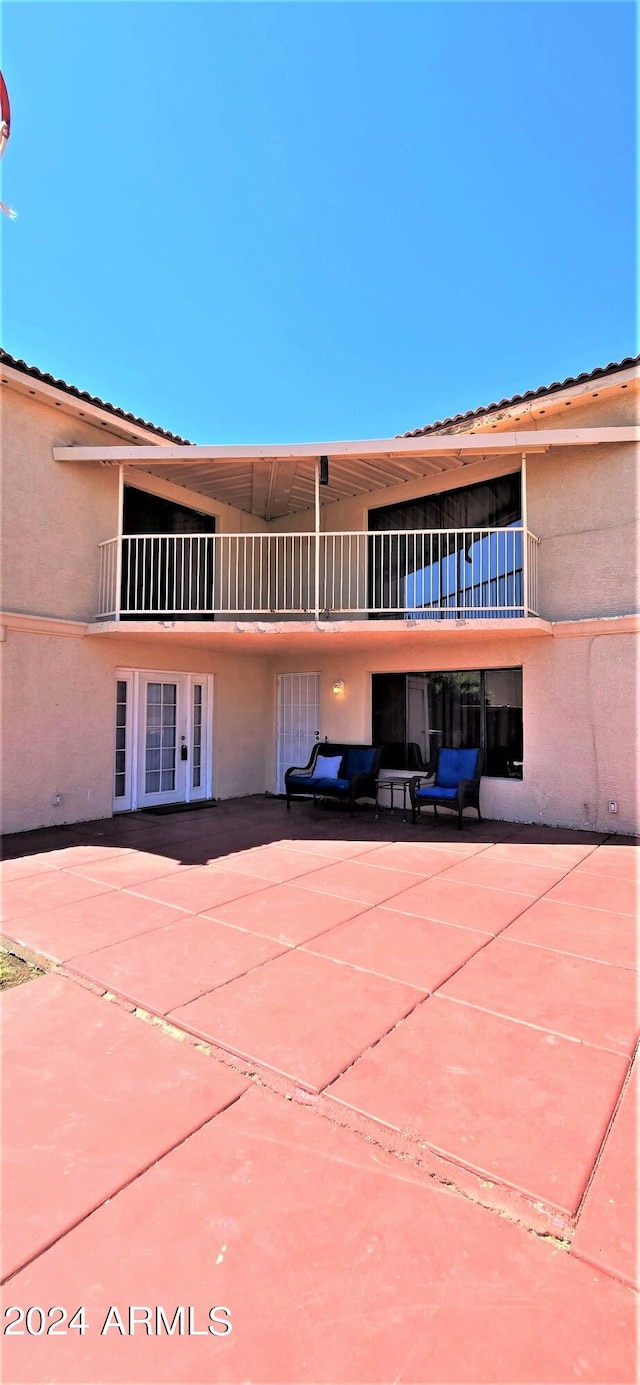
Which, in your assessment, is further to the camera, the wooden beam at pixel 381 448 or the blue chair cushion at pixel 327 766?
the blue chair cushion at pixel 327 766

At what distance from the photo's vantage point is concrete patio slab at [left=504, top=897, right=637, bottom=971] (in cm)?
409

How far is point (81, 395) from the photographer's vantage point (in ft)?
26.3

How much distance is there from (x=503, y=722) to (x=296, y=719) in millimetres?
4227

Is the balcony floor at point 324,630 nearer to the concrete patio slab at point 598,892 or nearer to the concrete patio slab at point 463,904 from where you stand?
Result: the concrete patio slab at point 598,892

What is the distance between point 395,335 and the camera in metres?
11.5

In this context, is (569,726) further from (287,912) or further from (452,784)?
(287,912)

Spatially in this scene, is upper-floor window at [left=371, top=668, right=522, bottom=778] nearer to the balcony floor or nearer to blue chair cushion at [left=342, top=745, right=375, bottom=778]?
blue chair cushion at [left=342, top=745, right=375, bottom=778]

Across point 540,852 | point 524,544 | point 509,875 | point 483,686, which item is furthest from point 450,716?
point 509,875

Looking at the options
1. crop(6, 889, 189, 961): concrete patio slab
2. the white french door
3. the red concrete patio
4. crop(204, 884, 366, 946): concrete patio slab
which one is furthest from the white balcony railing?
the red concrete patio

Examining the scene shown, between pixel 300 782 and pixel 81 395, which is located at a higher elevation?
pixel 81 395

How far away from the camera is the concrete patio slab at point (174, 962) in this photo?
3.50 metres

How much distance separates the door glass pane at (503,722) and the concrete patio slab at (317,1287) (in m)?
7.21

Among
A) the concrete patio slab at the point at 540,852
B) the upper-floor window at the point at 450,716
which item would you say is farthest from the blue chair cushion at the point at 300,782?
the concrete patio slab at the point at 540,852

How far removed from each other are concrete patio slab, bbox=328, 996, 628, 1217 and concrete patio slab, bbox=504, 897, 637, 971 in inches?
47.6
